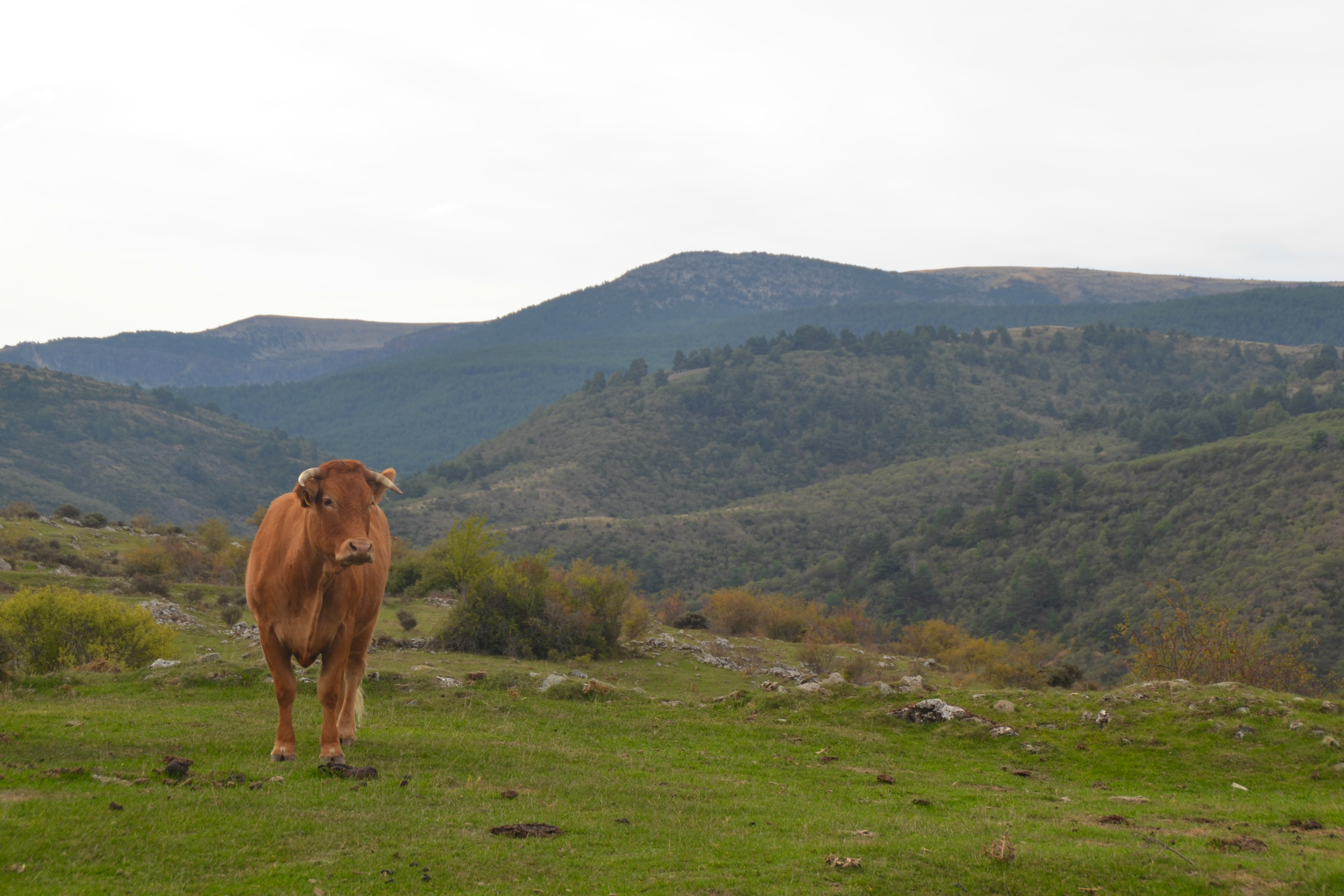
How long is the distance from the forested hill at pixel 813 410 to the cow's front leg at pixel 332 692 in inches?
4228

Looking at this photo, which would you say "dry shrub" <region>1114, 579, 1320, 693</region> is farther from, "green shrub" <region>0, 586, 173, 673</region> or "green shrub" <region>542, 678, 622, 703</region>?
"green shrub" <region>0, 586, 173, 673</region>

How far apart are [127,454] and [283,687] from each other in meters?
149

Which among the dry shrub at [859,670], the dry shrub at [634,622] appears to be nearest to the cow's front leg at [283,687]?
the dry shrub at [859,670]

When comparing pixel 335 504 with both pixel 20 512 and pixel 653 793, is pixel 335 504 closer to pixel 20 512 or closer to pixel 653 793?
pixel 653 793

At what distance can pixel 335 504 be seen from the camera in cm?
949

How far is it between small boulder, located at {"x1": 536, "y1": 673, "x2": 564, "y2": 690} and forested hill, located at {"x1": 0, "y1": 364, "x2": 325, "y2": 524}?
104724 millimetres

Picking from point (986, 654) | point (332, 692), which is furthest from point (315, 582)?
point (986, 654)

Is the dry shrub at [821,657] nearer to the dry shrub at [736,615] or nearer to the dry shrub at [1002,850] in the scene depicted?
the dry shrub at [736,615]

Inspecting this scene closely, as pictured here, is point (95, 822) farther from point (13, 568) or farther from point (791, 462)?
point (791, 462)

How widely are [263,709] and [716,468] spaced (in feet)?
438

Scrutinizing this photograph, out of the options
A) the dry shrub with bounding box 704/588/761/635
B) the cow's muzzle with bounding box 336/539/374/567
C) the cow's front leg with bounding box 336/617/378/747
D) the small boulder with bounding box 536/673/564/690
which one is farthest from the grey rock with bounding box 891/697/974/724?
the dry shrub with bounding box 704/588/761/635

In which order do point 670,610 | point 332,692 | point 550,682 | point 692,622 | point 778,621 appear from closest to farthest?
point 332,692 → point 550,682 → point 692,622 → point 778,621 → point 670,610

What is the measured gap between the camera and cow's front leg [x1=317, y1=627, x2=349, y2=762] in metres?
10.3

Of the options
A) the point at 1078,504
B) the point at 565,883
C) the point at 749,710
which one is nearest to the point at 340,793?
the point at 565,883
